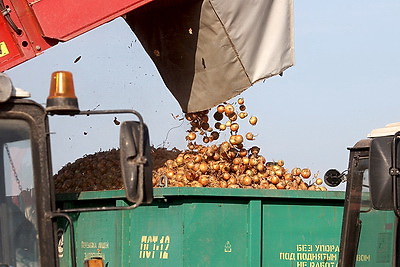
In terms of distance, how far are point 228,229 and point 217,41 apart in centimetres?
142

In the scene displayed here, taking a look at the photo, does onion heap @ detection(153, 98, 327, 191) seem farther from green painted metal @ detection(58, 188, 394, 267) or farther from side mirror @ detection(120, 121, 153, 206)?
side mirror @ detection(120, 121, 153, 206)

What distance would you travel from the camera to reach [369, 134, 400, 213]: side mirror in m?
3.76

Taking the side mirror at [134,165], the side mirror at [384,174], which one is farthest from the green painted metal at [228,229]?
the side mirror at [134,165]

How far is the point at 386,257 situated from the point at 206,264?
1452mm

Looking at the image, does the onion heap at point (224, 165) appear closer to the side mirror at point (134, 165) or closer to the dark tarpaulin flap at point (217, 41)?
the dark tarpaulin flap at point (217, 41)

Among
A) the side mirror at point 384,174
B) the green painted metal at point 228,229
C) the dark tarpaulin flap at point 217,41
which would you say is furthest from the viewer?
Result: the dark tarpaulin flap at point 217,41

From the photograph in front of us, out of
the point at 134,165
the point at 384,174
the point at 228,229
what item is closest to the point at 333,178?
the point at 228,229

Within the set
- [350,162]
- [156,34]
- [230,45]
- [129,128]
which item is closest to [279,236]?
[350,162]

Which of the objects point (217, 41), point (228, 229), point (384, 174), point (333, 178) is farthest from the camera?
point (217, 41)

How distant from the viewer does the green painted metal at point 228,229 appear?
5496 millimetres

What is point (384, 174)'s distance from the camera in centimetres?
378

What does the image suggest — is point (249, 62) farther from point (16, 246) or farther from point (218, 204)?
point (16, 246)

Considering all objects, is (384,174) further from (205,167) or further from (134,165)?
(205,167)

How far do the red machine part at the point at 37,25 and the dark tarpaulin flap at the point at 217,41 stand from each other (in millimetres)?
885
